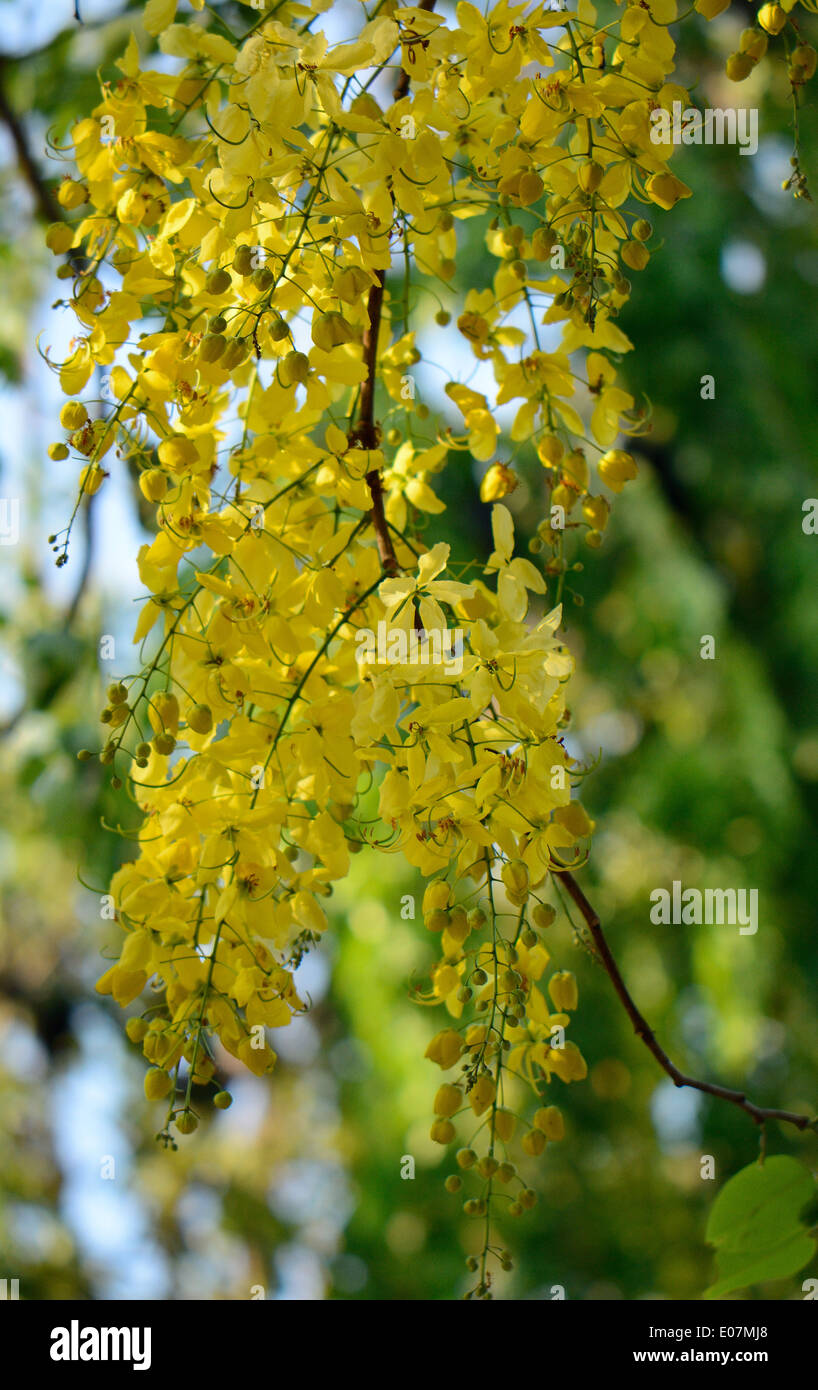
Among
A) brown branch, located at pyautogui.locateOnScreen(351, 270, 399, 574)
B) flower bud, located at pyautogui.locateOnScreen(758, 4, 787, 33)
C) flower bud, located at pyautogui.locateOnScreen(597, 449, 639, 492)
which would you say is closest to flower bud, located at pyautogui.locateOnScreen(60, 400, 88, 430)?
brown branch, located at pyautogui.locateOnScreen(351, 270, 399, 574)

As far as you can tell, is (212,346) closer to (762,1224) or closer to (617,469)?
(617,469)

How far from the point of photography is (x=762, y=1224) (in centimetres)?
71

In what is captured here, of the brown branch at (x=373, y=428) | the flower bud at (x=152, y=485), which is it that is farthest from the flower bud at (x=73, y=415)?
the brown branch at (x=373, y=428)

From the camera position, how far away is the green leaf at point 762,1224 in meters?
0.69

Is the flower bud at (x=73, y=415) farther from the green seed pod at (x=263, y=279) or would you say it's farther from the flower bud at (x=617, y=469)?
the flower bud at (x=617, y=469)

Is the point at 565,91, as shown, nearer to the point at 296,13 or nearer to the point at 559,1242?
the point at 296,13

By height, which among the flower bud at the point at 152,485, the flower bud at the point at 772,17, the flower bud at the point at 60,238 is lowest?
the flower bud at the point at 152,485

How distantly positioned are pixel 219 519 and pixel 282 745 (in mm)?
126

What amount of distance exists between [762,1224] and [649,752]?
2.19m

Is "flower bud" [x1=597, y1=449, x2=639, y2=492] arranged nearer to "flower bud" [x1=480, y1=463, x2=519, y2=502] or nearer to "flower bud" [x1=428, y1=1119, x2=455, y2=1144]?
"flower bud" [x1=480, y1=463, x2=519, y2=502]

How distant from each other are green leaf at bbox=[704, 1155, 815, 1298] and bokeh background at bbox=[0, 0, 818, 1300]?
872 millimetres

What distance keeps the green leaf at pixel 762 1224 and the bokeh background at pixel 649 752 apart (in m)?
0.87

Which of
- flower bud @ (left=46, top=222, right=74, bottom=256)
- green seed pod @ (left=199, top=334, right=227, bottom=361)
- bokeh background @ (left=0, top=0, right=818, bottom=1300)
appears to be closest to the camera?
green seed pod @ (left=199, top=334, right=227, bottom=361)

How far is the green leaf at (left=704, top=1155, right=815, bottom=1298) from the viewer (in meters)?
0.69
